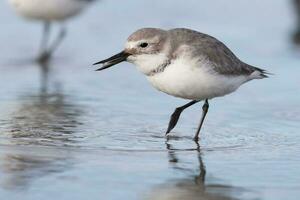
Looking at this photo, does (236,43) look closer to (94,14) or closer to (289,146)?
(94,14)

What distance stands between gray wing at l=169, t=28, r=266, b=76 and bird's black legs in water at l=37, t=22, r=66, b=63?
4.15m

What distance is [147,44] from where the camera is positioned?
671 centimetres

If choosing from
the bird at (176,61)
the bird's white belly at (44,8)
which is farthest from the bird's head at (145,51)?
the bird's white belly at (44,8)

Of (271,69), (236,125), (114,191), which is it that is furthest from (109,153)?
(271,69)

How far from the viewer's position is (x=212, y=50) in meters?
7.00

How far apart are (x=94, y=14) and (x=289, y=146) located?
7159 mm

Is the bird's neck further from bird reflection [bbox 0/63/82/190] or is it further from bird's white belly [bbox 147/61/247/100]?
bird reflection [bbox 0/63/82/190]

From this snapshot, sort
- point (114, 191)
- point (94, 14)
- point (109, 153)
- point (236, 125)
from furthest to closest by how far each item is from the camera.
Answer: point (94, 14), point (236, 125), point (109, 153), point (114, 191)

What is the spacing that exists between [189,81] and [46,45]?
5.10 meters

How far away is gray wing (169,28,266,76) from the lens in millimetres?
6859

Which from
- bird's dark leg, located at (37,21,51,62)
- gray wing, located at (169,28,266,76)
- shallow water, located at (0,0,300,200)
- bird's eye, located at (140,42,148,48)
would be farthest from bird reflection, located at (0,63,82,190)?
bird's dark leg, located at (37,21,51,62)

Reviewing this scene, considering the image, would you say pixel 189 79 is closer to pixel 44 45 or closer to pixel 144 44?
pixel 144 44

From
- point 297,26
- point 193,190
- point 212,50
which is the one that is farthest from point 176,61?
point 297,26

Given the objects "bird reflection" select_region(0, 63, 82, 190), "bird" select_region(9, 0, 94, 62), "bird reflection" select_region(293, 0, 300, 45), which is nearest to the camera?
"bird reflection" select_region(0, 63, 82, 190)
